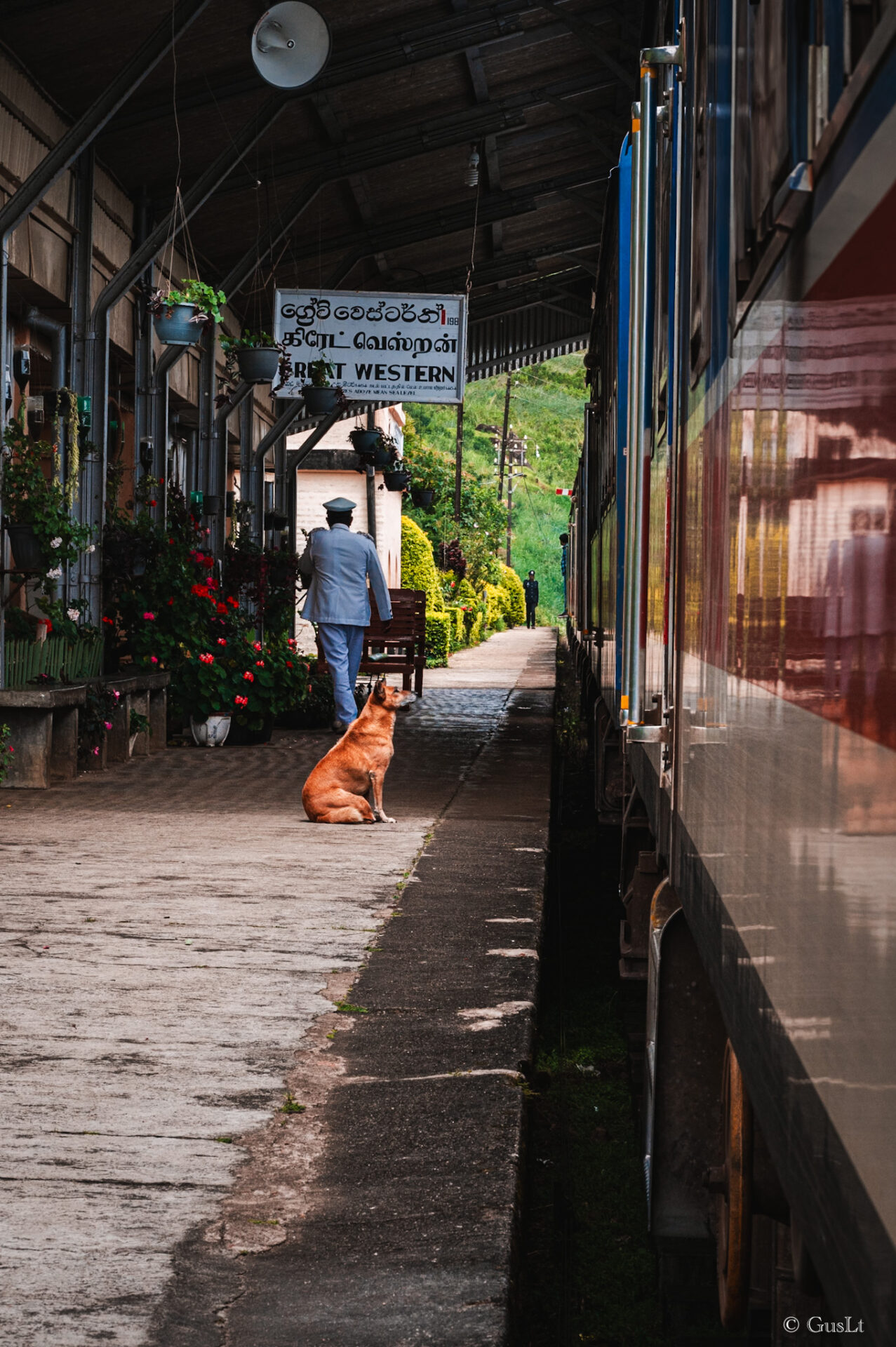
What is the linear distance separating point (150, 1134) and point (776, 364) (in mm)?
2353

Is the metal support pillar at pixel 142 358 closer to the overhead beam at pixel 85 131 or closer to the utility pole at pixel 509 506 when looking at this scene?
the overhead beam at pixel 85 131

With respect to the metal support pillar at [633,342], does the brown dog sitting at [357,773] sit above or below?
below

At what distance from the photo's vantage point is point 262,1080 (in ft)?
12.2

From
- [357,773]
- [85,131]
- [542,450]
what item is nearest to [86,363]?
[85,131]

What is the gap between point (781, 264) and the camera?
1.61 m

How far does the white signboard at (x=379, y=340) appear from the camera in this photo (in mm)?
13016

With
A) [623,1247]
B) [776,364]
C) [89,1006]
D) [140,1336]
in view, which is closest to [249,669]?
[89,1006]

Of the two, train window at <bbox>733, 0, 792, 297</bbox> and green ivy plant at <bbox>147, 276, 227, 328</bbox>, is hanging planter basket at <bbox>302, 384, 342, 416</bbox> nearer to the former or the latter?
green ivy plant at <bbox>147, 276, 227, 328</bbox>

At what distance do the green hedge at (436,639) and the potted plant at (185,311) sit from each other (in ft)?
46.9

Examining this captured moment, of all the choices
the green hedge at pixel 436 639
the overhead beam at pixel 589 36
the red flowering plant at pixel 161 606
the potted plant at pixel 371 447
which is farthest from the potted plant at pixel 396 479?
the red flowering plant at pixel 161 606

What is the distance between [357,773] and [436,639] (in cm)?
1760

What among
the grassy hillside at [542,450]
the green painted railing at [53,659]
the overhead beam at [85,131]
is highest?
the grassy hillside at [542,450]

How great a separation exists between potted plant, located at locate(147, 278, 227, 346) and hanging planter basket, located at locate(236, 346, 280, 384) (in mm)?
1625

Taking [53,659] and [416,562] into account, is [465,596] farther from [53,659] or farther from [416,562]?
[53,659]
